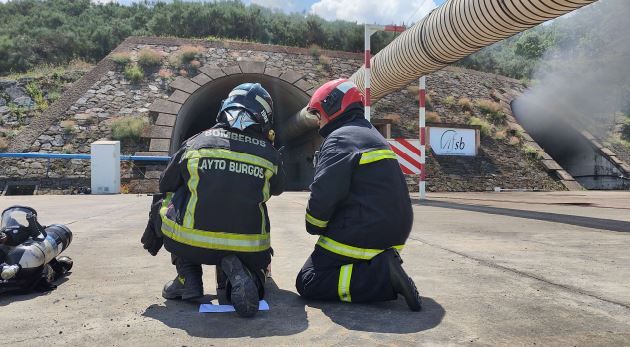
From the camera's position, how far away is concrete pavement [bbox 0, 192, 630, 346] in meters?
2.23

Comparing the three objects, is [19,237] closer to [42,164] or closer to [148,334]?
[148,334]

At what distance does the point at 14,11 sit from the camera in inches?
1182

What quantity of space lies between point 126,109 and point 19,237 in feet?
47.9

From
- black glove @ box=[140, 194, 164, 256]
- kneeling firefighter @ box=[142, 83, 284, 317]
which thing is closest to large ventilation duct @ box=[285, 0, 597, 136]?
kneeling firefighter @ box=[142, 83, 284, 317]

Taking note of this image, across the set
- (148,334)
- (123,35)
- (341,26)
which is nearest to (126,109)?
(123,35)

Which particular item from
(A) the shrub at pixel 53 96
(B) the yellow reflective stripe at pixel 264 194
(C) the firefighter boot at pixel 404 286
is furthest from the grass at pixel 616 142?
(A) the shrub at pixel 53 96

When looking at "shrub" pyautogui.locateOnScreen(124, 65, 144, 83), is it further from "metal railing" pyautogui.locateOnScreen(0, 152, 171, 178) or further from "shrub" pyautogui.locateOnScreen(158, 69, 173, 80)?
"metal railing" pyautogui.locateOnScreen(0, 152, 171, 178)

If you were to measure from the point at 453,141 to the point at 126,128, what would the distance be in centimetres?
1176

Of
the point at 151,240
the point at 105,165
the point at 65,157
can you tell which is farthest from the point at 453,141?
the point at 151,240

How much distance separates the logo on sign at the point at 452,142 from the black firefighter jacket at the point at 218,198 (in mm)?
15525

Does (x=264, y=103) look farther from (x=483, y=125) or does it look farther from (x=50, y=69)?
(x=50, y=69)

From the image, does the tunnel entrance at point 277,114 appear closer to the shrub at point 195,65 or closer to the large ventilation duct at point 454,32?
the shrub at point 195,65

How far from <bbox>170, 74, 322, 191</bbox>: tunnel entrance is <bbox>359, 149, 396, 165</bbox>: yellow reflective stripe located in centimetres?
1433

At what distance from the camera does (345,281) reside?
2.76 metres
